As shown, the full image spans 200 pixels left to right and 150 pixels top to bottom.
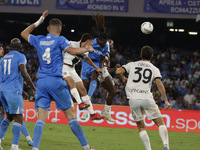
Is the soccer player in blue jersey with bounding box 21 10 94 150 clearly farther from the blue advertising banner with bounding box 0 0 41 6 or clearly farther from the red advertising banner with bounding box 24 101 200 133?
the blue advertising banner with bounding box 0 0 41 6

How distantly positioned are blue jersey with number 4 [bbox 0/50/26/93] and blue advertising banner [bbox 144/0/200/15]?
14021 millimetres

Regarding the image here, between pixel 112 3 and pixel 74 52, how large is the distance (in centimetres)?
1507

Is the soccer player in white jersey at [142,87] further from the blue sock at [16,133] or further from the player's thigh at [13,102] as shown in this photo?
the blue sock at [16,133]

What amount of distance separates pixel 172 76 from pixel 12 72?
50.6 feet

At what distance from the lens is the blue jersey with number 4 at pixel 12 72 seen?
8031 millimetres

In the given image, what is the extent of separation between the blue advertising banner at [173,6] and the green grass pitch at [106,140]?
8.33m

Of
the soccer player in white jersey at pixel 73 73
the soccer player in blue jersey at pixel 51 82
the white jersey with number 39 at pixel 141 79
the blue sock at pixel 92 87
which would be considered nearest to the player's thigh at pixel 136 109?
the white jersey with number 39 at pixel 141 79

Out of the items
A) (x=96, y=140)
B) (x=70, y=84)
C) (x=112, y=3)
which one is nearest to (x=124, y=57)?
(x=112, y=3)

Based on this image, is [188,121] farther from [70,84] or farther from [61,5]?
[61,5]

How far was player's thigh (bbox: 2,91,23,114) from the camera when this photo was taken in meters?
7.97

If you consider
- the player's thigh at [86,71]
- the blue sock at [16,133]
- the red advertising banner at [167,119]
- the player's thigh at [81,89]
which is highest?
the player's thigh at [86,71]

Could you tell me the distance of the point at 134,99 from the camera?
812 centimetres

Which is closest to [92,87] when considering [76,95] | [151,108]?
[76,95]

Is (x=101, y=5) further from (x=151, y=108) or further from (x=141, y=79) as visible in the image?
(x=151, y=108)
